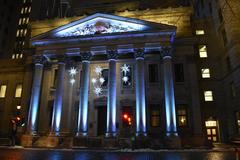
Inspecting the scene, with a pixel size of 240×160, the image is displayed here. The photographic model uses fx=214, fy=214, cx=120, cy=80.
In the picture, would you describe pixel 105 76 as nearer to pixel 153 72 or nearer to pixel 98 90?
pixel 98 90

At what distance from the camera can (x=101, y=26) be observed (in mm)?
26156

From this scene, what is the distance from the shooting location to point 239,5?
2806 centimetres

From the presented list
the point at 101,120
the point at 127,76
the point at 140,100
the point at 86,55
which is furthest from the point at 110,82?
the point at 101,120

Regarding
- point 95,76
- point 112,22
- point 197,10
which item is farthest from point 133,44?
point 197,10

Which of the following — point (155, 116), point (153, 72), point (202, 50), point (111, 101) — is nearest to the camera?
point (111, 101)

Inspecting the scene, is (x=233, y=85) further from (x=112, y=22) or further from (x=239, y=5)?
(x=112, y=22)

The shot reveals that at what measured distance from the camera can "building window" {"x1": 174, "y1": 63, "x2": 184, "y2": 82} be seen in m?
27.9

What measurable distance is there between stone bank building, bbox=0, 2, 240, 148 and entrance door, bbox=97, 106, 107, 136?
0.13m

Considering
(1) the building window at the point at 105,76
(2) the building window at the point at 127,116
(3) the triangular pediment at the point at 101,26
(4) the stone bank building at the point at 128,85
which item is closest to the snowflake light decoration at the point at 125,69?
(4) the stone bank building at the point at 128,85

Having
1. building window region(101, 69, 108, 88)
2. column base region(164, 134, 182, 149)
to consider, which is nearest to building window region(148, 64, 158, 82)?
building window region(101, 69, 108, 88)

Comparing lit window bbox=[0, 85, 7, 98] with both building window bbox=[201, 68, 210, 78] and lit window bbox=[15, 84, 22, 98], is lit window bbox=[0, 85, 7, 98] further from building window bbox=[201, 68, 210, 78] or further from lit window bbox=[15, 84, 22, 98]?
building window bbox=[201, 68, 210, 78]

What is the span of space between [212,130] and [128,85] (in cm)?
1309

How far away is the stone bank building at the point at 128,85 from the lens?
23.3 m

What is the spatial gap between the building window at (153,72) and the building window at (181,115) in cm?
477
